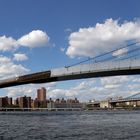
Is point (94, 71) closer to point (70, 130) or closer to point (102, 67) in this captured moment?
point (102, 67)

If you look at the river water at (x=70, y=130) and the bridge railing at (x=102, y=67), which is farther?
the bridge railing at (x=102, y=67)

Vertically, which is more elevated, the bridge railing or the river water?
the bridge railing

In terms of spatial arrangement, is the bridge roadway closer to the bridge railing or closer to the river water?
the bridge railing

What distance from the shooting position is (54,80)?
5397 cm

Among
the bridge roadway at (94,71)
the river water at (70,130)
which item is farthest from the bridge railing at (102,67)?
the river water at (70,130)

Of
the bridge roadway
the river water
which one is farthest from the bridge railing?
the river water

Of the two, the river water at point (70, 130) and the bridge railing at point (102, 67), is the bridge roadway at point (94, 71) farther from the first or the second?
the river water at point (70, 130)

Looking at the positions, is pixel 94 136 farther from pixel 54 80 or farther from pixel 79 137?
pixel 54 80

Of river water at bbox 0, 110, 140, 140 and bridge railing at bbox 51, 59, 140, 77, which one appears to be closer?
river water at bbox 0, 110, 140, 140

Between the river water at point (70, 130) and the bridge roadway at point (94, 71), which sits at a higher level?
the bridge roadway at point (94, 71)

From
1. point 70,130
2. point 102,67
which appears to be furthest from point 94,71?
point 70,130

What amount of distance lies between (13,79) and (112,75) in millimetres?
31184

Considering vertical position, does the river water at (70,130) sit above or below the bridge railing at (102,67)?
below

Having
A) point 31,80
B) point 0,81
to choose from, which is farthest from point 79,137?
point 0,81
